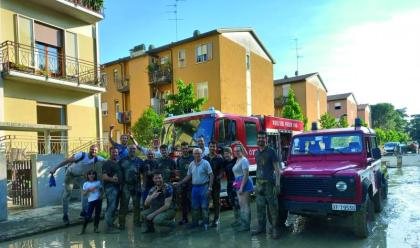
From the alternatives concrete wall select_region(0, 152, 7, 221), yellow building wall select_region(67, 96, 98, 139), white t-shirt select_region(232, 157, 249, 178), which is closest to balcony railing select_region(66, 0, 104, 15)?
yellow building wall select_region(67, 96, 98, 139)

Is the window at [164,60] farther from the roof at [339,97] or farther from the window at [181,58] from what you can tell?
the roof at [339,97]

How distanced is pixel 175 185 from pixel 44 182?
17.8ft

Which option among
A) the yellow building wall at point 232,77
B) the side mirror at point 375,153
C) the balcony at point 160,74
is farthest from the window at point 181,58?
the side mirror at point 375,153

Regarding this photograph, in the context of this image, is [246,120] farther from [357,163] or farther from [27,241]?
[27,241]

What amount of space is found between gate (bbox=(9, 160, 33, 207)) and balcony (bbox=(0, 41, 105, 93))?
14.5 ft

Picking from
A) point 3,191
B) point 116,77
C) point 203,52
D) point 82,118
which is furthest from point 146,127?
point 3,191

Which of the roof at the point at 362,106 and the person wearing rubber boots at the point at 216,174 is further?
the roof at the point at 362,106

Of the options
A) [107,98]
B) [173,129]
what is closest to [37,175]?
[173,129]

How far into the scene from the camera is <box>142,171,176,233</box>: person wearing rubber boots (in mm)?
8656

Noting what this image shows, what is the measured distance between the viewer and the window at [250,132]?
481 inches

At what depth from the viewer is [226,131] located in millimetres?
11227

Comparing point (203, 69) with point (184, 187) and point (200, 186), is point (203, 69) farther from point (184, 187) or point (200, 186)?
point (200, 186)

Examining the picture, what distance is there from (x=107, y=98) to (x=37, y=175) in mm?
28698

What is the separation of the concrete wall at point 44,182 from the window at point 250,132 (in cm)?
601
